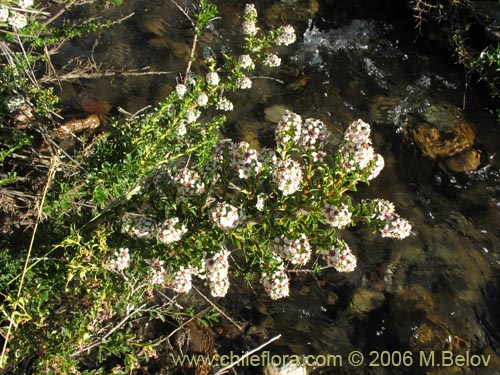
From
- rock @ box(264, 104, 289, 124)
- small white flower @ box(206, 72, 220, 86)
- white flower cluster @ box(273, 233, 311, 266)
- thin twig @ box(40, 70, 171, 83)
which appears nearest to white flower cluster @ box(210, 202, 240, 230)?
white flower cluster @ box(273, 233, 311, 266)

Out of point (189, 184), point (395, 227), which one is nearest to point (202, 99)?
point (189, 184)

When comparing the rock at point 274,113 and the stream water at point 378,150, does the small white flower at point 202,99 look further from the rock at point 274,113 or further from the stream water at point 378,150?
the rock at point 274,113

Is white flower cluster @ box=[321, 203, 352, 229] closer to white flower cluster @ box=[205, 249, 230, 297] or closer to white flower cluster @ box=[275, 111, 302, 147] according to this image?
white flower cluster @ box=[275, 111, 302, 147]

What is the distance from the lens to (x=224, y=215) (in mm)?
2646

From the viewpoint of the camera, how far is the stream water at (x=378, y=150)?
15.1 ft

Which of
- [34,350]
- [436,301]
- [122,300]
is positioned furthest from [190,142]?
[436,301]

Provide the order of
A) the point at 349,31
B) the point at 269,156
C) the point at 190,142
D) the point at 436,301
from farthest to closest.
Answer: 1. the point at 349,31
2. the point at 436,301
3. the point at 190,142
4. the point at 269,156

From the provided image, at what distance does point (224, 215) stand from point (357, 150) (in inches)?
30.3

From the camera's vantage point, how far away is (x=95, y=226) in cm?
316

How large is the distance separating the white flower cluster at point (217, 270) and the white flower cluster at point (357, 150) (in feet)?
2.65

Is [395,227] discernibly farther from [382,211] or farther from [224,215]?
[224,215]

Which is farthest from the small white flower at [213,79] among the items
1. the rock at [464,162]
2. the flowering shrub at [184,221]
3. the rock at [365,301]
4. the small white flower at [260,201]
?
the rock at [464,162]

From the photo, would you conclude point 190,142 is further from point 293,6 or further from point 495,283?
point 293,6

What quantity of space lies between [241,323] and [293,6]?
4679 mm
